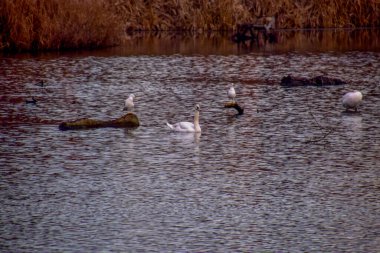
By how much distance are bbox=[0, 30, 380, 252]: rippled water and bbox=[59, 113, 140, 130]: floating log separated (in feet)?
0.81

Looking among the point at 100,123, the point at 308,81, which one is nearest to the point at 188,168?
the point at 100,123

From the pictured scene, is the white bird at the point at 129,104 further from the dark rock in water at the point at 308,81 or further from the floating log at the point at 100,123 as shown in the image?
the dark rock in water at the point at 308,81

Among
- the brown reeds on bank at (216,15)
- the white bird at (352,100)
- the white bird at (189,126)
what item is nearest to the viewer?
the white bird at (189,126)

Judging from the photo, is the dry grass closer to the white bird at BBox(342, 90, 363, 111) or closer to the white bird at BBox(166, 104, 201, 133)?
the white bird at BBox(342, 90, 363, 111)

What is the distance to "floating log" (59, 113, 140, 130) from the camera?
16359 mm

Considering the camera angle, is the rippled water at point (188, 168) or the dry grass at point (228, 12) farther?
the dry grass at point (228, 12)

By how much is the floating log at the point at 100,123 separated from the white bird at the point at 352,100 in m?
3.63

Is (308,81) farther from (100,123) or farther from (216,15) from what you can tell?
(216,15)

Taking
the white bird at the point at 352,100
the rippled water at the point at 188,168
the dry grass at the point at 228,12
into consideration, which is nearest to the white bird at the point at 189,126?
the rippled water at the point at 188,168

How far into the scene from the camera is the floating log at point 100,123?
16.4 meters

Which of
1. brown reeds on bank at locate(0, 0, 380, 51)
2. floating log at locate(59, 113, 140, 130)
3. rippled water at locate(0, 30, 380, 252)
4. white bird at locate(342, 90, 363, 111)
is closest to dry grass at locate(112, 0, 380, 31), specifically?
brown reeds on bank at locate(0, 0, 380, 51)

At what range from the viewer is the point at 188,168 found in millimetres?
13336

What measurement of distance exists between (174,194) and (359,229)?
7.80 ft

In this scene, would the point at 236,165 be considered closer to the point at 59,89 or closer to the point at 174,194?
the point at 174,194
